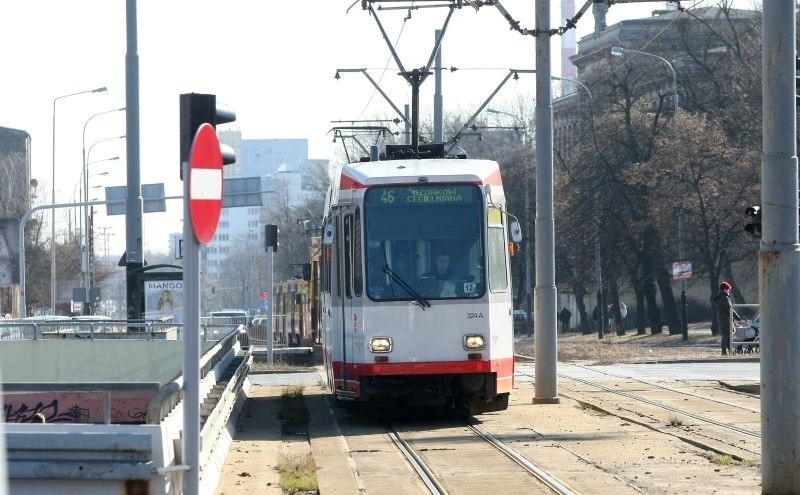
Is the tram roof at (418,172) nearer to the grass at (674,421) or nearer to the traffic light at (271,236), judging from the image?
the grass at (674,421)

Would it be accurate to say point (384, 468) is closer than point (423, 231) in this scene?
Yes

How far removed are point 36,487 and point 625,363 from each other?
24.9 meters

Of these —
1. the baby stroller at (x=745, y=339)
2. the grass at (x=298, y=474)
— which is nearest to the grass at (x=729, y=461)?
the grass at (x=298, y=474)

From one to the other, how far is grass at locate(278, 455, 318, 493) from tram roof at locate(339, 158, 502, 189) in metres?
4.48

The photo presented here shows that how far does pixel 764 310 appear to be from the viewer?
1007 cm

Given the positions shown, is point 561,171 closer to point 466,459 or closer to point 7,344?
point 7,344

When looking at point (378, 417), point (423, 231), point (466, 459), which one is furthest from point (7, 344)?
point (466, 459)

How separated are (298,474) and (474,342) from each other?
16.6 ft

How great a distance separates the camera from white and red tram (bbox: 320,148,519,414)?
645 inches

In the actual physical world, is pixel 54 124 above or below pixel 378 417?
above

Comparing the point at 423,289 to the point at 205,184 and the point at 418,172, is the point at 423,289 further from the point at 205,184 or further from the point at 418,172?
the point at 205,184

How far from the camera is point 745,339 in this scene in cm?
3450

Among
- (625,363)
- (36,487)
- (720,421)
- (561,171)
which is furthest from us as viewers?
(561,171)

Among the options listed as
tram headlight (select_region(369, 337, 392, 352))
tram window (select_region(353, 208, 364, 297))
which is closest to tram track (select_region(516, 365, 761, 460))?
tram headlight (select_region(369, 337, 392, 352))
